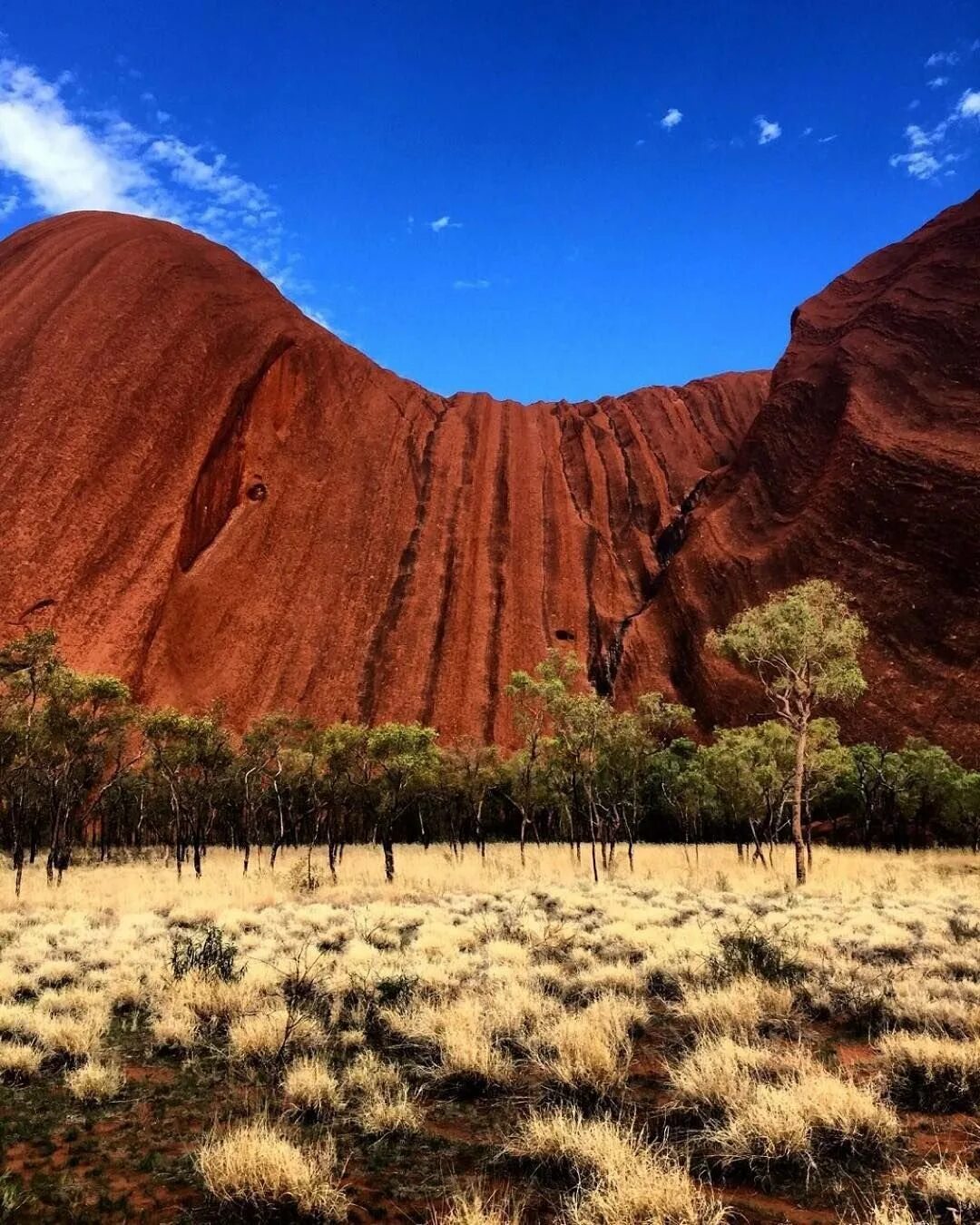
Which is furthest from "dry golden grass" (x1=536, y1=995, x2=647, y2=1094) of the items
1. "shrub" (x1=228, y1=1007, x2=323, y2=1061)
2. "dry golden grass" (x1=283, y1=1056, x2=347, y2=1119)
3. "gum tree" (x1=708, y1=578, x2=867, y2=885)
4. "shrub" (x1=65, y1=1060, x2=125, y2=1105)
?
"gum tree" (x1=708, y1=578, x2=867, y2=885)

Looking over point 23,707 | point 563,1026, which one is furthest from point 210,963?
point 23,707

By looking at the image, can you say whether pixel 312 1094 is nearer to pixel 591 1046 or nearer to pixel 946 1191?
pixel 591 1046

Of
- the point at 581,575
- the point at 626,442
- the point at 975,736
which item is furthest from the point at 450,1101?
the point at 626,442

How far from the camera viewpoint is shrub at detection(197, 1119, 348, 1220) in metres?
4.31

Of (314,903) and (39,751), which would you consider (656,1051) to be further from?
(39,751)

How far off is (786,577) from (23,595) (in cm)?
6293

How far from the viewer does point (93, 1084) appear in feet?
20.3

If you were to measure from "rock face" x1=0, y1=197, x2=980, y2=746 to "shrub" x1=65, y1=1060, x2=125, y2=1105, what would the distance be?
187 ft

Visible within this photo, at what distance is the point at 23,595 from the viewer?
5862 cm

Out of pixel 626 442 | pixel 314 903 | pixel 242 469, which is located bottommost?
pixel 314 903

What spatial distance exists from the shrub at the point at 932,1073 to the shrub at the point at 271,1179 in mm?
4449

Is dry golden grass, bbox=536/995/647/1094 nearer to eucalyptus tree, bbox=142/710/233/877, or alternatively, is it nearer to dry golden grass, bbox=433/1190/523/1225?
dry golden grass, bbox=433/1190/523/1225

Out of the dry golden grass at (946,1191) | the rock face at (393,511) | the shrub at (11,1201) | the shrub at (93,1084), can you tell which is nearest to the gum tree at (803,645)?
the dry golden grass at (946,1191)

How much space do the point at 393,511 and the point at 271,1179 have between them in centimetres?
7752
